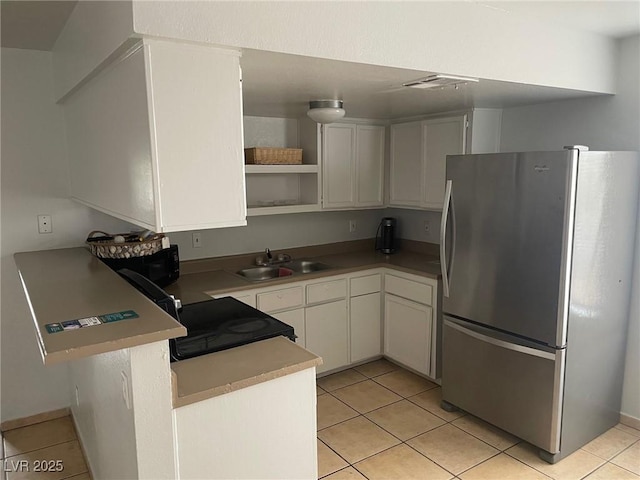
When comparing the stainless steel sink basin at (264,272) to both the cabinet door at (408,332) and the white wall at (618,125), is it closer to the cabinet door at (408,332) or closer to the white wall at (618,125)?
the cabinet door at (408,332)

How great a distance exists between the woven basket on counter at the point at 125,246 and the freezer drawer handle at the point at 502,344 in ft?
6.15

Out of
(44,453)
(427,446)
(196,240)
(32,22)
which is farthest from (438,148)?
(44,453)

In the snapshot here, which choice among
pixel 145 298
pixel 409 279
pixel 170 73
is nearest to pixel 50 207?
pixel 145 298

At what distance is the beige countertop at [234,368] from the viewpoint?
1.54 metres

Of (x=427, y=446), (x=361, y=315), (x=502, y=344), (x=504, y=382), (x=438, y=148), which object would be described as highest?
(x=438, y=148)

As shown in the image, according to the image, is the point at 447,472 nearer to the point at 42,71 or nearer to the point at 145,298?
the point at 145,298

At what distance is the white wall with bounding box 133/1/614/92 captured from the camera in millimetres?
1522

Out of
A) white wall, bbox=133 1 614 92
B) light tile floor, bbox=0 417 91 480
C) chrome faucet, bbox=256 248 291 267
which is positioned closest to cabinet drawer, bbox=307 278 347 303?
chrome faucet, bbox=256 248 291 267

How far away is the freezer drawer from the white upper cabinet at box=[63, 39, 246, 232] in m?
1.82

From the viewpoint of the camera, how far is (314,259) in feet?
13.1

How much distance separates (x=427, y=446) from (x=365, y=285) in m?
1.28

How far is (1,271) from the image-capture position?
2771 mm

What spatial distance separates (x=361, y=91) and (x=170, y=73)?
4.36 feet

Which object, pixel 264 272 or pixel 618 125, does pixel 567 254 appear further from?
pixel 264 272
